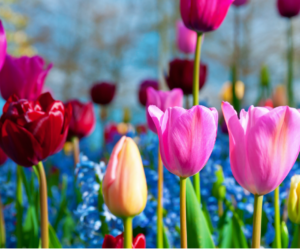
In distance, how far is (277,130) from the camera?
1.08 feet

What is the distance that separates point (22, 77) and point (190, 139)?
1.01ft

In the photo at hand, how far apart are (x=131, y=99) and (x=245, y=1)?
32.1 feet

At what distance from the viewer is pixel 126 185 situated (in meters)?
0.31

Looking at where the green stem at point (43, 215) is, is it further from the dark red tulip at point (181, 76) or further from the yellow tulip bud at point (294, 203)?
the dark red tulip at point (181, 76)

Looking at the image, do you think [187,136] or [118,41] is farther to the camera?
[118,41]

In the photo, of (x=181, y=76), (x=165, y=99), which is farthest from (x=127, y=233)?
(x=181, y=76)

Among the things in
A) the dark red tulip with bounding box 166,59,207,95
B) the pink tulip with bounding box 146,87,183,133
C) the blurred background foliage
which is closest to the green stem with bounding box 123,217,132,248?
the pink tulip with bounding box 146,87,183,133

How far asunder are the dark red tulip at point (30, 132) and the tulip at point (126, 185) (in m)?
0.12

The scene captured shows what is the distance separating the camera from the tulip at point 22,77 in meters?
0.55

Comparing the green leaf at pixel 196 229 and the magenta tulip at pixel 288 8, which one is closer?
the green leaf at pixel 196 229

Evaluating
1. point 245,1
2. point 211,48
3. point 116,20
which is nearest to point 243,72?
point 211,48

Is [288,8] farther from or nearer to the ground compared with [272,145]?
farther from the ground

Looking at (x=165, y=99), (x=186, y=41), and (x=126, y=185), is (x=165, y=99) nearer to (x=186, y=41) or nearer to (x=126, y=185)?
(x=126, y=185)

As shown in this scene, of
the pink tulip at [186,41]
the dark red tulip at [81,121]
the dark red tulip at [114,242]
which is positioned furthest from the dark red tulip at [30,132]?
the pink tulip at [186,41]
